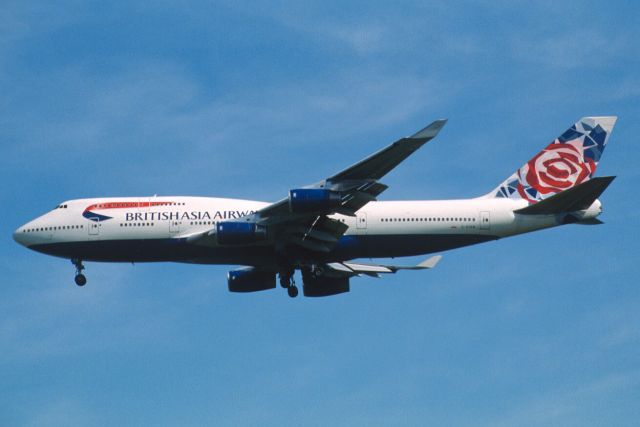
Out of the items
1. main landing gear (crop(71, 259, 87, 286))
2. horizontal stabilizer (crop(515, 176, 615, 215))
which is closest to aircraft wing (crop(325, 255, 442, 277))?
horizontal stabilizer (crop(515, 176, 615, 215))

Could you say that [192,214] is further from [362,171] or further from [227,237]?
[362,171]

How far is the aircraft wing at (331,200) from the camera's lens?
41000 millimetres

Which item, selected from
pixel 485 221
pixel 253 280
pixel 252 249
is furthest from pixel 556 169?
pixel 253 280

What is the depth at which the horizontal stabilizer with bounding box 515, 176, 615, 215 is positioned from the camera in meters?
44.7

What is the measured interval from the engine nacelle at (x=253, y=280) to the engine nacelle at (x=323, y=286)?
1619 mm

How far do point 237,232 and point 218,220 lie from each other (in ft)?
11.9

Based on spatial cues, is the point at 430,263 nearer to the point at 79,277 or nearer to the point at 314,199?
the point at 314,199

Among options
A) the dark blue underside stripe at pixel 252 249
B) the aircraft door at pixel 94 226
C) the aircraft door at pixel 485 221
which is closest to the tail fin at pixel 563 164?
the aircraft door at pixel 485 221

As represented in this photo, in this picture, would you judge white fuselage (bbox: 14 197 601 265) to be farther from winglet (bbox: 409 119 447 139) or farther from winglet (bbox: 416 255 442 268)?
winglet (bbox: 409 119 447 139)

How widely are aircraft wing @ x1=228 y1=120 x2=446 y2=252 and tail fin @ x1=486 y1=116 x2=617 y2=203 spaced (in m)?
8.25

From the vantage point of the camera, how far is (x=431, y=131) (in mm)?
39656

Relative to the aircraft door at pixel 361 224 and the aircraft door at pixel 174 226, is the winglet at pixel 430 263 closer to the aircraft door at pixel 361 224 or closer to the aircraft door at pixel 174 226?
the aircraft door at pixel 361 224

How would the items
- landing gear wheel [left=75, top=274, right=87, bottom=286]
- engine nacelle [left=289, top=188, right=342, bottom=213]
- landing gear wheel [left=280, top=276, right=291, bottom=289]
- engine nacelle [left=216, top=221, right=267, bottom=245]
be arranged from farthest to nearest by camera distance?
landing gear wheel [left=75, top=274, right=87, bottom=286] < landing gear wheel [left=280, top=276, right=291, bottom=289] < engine nacelle [left=216, top=221, right=267, bottom=245] < engine nacelle [left=289, top=188, right=342, bottom=213]

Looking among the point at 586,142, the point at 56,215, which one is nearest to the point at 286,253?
the point at 56,215
